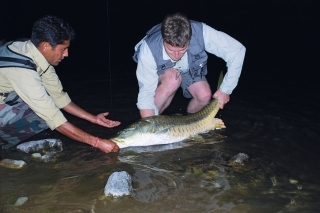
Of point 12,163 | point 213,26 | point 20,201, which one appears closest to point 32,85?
point 12,163

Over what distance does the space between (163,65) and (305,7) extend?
674 inches

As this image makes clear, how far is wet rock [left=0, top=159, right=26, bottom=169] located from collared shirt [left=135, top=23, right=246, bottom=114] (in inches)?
62.7

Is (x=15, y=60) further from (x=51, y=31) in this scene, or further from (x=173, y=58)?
(x=173, y=58)

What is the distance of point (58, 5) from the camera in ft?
79.3

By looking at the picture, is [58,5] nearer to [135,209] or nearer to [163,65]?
[163,65]

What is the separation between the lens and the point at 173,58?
16.0ft

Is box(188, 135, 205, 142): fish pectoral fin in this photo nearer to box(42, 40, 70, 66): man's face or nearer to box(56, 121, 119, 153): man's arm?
box(56, 121, 119, 153): man's arm

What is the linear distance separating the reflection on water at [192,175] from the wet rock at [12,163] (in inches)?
3.5

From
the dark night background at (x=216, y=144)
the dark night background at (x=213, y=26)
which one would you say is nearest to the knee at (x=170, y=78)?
the dark night background at (x=216, y=144)

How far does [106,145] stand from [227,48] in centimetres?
209

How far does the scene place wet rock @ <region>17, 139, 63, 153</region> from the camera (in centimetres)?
482

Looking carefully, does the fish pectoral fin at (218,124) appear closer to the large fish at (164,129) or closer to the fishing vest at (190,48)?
the large fish at (164,129)

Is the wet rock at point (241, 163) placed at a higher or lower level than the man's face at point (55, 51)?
lower

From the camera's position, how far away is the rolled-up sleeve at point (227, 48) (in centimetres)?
510
